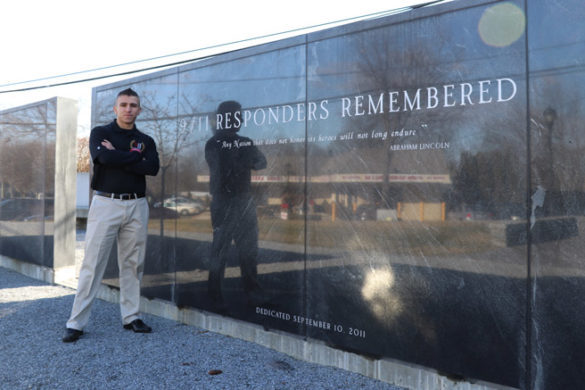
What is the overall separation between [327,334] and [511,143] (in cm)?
184

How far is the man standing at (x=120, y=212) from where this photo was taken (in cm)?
370

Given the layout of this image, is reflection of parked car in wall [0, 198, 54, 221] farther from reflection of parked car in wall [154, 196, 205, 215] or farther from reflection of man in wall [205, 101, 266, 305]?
reflection of man in wall [205, 101, 266, 305]

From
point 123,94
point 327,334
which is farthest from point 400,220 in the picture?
point 123,94

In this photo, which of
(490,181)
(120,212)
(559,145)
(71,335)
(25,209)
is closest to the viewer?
(559,145)

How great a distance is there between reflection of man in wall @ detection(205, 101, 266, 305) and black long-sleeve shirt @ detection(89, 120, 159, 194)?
21.9 inches

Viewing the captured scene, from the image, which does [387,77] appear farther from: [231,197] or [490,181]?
[231,197]

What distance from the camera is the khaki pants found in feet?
12.2

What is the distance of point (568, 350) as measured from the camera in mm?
2361

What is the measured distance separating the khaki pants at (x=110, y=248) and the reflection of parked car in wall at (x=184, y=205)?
420 millimetres

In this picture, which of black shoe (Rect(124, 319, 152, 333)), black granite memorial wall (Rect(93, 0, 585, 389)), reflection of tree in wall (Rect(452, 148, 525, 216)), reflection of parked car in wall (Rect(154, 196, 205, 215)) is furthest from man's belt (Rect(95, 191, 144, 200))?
reflection of tree in wall (Rect(452, 148, 525, 216))

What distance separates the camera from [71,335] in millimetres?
3617

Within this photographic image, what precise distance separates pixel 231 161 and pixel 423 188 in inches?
69.0

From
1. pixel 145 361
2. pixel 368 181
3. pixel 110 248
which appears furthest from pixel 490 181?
pixel 110 248

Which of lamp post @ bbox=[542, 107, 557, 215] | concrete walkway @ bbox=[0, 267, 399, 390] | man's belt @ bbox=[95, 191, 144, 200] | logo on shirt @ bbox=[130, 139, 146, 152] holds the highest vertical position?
logo on shirt @ bbox=[130, 139, 146, 152]
